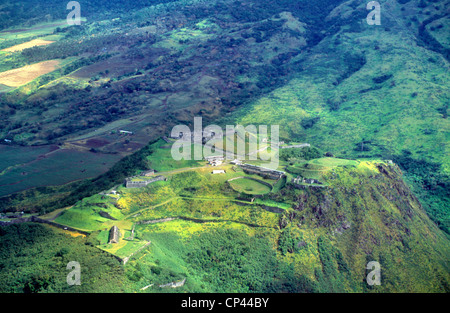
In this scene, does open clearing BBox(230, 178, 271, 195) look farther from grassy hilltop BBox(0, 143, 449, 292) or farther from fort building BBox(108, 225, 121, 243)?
fort building BBox(108, 225, 121, 243)

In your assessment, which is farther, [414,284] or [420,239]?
[420,239]

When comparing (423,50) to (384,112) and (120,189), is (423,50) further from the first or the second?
(120,189)

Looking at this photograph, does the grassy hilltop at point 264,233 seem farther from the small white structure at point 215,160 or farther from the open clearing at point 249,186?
the small white structure at point 215,160

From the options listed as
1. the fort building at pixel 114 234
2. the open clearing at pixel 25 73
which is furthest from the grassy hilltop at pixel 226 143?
the open clearing at pixel 25 73

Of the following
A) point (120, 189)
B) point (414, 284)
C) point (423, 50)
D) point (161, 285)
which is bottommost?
point (414, 284)

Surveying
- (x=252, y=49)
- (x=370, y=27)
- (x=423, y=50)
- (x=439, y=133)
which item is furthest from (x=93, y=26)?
(x=439, y=133)

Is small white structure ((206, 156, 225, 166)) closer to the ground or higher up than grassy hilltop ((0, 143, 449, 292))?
higher up

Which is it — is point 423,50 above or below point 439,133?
above

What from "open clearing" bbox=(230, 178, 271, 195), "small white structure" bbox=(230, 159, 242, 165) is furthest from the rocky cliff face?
"small white structure" bbox=(230, 159, 242, 165)

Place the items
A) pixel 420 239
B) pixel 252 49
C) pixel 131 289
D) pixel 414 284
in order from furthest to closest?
pixel 252 49 → pixel 420 239 → pixel 414 284 → pixel 131 289
